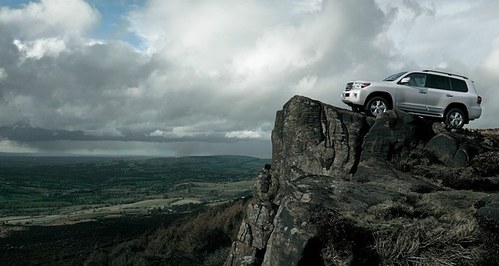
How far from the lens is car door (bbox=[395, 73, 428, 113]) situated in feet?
73.0

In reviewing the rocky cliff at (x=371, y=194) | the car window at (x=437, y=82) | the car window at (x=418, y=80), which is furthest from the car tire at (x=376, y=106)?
the car window at (x=437, y=82)

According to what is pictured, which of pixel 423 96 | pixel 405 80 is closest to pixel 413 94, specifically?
pixel 423 96

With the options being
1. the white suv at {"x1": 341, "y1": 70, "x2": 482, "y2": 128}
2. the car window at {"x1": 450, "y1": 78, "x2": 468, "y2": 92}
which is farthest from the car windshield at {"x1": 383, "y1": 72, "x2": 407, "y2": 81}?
the car window at {"x1": 450, "y1": 78, "x2": 468, "y2": 92}

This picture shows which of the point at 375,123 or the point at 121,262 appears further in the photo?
the point at 121,262

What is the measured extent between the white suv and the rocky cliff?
1.08 metres

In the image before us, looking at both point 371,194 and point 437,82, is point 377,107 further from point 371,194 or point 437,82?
point 371,194

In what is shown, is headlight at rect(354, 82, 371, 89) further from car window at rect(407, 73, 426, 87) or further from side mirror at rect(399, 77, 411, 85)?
car window at rect(407, 73, 426, 87)

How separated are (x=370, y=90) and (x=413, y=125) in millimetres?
2900

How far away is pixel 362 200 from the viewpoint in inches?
527

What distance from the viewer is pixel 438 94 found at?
22.4 meters

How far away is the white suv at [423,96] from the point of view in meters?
22.2

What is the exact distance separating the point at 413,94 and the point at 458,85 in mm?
3009

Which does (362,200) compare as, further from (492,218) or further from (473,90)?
(473,90)

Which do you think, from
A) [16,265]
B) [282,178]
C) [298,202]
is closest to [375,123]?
[282,178]
